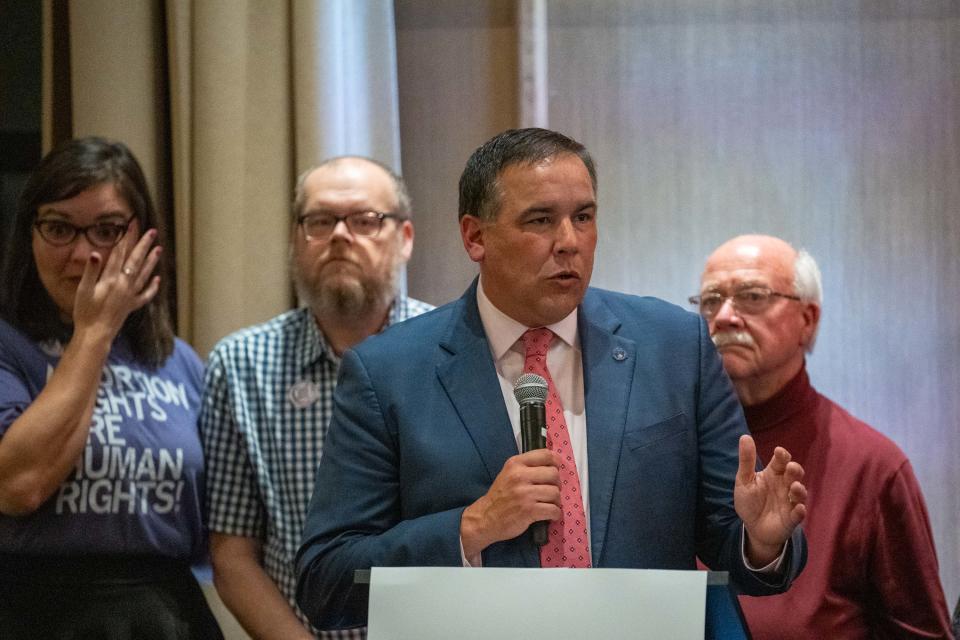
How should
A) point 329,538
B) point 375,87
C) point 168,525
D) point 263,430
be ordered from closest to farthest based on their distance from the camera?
point 329,538 < point 168,525 < point 263,430 < point 375,87

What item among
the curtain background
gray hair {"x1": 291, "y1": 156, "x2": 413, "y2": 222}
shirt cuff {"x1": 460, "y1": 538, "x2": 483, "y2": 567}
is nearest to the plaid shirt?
gray hair {"x1": 291, "y1": 156, "x2": 413, "y2": 222}

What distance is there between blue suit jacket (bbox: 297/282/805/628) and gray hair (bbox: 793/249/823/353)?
36.9 inches

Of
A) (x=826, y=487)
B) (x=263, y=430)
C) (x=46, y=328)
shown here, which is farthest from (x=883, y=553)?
(x=46, y=328)

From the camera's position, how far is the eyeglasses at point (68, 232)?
8.22 ft

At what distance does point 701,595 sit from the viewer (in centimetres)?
146

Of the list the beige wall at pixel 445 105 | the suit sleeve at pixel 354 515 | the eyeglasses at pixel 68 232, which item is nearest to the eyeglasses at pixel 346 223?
the eyeglasses at pixel 68 232

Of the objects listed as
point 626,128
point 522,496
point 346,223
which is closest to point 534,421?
point 522,496

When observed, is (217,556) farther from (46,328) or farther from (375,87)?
(375,87)

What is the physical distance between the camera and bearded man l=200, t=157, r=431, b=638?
99.9 inches

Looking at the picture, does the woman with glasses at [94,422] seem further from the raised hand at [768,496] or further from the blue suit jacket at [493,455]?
the raised hand at [768,496]

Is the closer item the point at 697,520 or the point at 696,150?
the point at 697,520

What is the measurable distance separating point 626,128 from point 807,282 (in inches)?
36.5

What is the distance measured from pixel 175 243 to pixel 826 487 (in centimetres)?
199

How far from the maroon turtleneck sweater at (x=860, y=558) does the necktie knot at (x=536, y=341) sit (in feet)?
2.91
